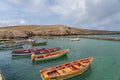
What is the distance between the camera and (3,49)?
55750 mm

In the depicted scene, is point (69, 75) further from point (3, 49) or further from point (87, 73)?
point (3, 49)

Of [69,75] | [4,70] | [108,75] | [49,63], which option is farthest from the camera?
[49,63]

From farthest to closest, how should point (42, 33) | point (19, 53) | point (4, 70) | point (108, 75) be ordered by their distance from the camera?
point (42, 33)
point (19, 53)
point (4, 70)
point (108, 75)

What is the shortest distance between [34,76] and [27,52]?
59.3 feet

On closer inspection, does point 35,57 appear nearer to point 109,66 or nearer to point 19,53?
point 19,53

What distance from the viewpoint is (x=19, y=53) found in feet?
139

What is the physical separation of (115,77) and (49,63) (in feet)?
44.1

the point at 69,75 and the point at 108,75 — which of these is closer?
the point at 69,75

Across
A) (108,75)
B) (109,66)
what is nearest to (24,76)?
(108,75)

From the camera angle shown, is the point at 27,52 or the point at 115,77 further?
the point at 27,52

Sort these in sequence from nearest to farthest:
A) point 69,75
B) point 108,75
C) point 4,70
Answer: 1. point 69,75
2. point 108,75
3. point 4,70

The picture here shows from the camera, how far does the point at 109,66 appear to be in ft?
99.2

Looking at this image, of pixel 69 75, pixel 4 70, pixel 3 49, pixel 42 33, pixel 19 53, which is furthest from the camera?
pixel 42 33

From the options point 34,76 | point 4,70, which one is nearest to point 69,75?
point 34,76
